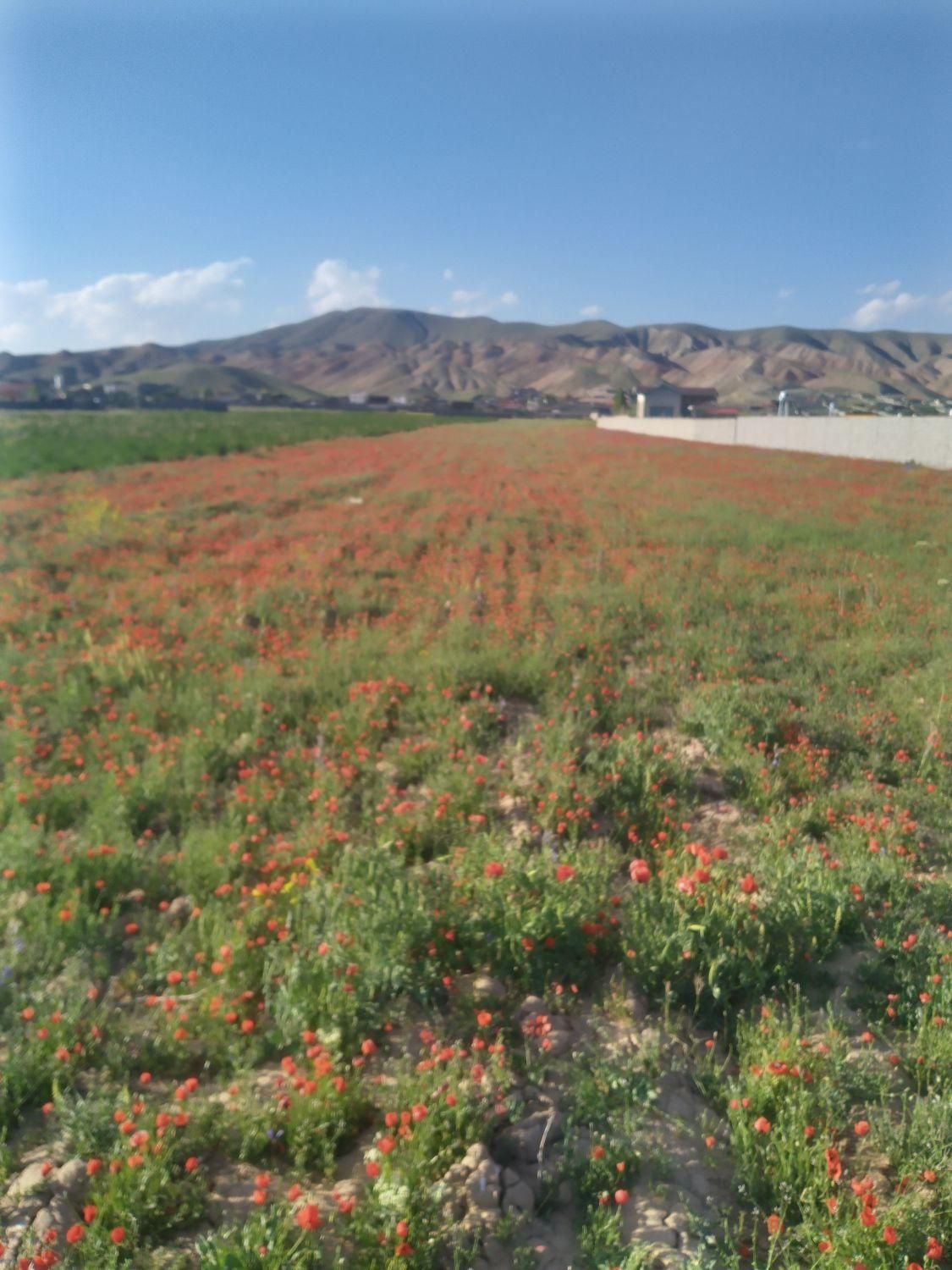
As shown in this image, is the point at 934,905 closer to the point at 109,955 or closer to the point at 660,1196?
the point at 660,1196

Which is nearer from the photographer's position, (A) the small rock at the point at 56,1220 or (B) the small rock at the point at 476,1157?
(A) the small rock at the point at 56,1220

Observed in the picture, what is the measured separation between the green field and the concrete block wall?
23685 millimetres

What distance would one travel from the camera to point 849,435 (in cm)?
3108

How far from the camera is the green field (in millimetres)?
21625

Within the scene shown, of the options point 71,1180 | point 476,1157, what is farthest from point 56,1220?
point 476,1157

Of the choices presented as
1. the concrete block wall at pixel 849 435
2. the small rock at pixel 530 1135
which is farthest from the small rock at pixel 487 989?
the concrete block wall at pixel 849 435

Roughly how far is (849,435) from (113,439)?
98.1ft

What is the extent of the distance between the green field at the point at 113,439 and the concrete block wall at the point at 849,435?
23.7 metres

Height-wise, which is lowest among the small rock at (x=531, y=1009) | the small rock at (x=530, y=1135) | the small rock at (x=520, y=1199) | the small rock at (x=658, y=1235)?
the small rock at (x=658, y=1235)

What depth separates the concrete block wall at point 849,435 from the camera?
25.6 meters

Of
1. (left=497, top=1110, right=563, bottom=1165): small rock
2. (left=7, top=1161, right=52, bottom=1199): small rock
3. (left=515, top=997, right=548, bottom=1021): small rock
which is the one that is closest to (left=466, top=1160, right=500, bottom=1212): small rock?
(left=497, top=1110, right=563, bottom=1165): small rock

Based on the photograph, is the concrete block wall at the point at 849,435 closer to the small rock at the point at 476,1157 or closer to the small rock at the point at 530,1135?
the small rock at the point at 530,1135

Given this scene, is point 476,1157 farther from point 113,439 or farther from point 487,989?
point 113,439

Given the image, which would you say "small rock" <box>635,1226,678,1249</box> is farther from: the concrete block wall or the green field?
the concrete block wall
